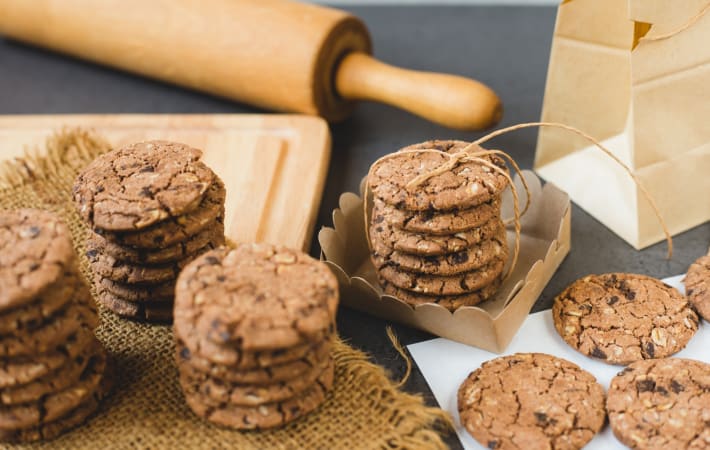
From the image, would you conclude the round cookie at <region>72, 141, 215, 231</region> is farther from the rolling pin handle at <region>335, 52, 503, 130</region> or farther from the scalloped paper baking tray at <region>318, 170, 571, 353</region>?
the rolling pin handle at <region>335, 52, 503, 130</region>

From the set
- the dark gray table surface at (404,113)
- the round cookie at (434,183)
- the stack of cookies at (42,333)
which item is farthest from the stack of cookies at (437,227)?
the stack of cookies at (42,333)

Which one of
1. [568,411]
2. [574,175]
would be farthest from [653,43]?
[568,411]

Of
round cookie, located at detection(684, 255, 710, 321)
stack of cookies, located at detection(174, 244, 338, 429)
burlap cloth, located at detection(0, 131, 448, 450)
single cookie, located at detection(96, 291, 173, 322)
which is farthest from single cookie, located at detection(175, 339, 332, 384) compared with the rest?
round cookie, located at detection(684, 255, 710, 321)

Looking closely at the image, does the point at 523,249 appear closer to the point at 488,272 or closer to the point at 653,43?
the point at 488,272

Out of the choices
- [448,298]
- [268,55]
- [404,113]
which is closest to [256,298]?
[448,298]

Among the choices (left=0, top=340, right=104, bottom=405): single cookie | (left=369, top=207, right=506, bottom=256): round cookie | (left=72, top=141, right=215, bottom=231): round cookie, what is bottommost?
(left=0, top=340, right=104, bottom=405): single cookie

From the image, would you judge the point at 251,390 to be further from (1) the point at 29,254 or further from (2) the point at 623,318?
(2) the point at 623,318
